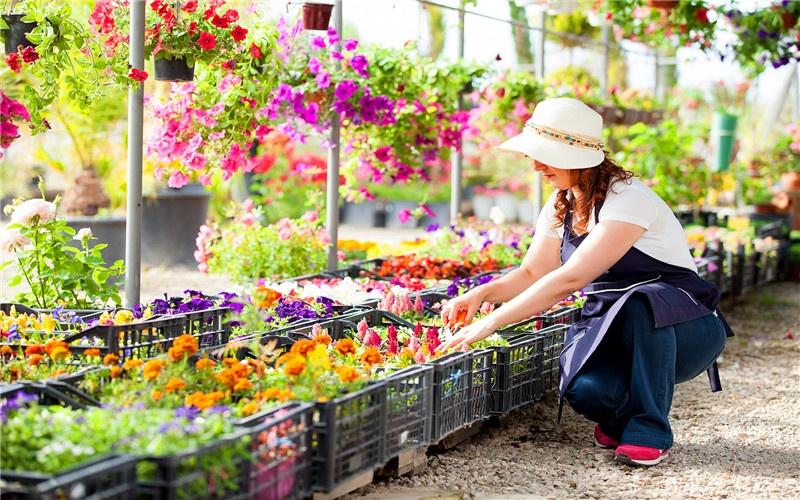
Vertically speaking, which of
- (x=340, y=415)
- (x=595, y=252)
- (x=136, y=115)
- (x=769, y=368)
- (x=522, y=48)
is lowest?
(x=769, y=368)

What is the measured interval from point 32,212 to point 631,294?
2.20 meters

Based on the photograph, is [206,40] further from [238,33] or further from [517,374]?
[517,374]

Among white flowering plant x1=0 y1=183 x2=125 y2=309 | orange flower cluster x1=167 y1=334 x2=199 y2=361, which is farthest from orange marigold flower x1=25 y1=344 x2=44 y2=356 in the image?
white flowering plant x1=0 y1=183 x2=125 y2=309

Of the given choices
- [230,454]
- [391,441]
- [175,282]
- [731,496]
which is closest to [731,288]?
[175,282]

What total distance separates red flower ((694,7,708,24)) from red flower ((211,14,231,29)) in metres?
4.61

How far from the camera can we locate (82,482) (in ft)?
6.91

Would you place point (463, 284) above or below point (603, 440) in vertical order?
above

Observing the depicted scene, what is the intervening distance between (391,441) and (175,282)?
510 cm

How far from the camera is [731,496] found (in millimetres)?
3359

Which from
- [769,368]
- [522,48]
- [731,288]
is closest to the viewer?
[769,368]

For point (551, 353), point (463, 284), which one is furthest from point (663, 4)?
point (551, 353)

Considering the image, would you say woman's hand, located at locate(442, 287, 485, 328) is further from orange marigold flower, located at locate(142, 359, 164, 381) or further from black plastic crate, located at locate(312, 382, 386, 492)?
orange marigold flower, located at locate(142, 359, 164, 381)

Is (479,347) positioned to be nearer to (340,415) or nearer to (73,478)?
(340,415)

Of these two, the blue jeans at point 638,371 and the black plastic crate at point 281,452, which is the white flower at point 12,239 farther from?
the blue jeans at point 638,371
